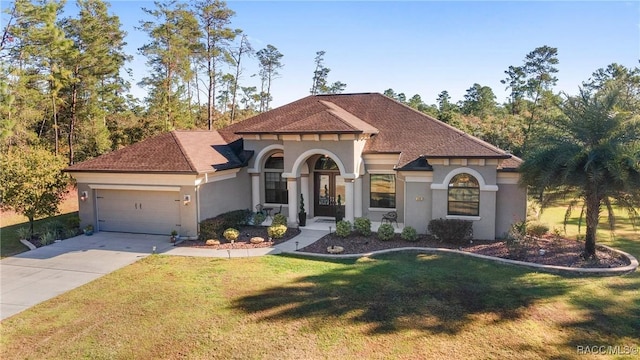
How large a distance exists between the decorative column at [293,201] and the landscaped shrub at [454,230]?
22.2 ft

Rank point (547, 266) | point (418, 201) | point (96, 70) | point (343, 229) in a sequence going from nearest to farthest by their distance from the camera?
point (547, 266) → point (343, 229) → point (418, 201) → point (96, 70)

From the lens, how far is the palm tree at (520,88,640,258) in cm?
1290

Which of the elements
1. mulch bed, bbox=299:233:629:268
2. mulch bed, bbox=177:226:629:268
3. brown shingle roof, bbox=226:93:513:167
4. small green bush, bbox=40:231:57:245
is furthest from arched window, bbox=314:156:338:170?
small green bush, bbox=40:231:57:245

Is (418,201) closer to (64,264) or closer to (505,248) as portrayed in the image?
(505,248)

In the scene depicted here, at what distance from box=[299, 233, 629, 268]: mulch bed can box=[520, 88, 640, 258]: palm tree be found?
0.67 metres

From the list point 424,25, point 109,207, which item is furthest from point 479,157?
point 109,207

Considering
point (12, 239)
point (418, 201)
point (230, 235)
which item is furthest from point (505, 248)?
point (12, 239)

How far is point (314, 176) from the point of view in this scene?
22062mm

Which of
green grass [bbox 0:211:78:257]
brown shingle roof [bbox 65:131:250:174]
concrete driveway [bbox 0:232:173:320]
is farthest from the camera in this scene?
brown shingle roof [bbox 65:131:250:174]

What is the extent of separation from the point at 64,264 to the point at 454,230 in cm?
1482

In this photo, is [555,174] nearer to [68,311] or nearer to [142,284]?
[142,284]

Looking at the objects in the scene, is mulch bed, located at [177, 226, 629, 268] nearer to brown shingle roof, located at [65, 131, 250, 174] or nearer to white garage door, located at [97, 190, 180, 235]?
white garage door, located at [97, 190, 180, 235]

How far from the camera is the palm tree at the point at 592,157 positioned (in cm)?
1290

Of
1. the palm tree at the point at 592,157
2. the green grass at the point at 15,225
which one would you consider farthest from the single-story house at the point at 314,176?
the green grass at the point at 15,225
